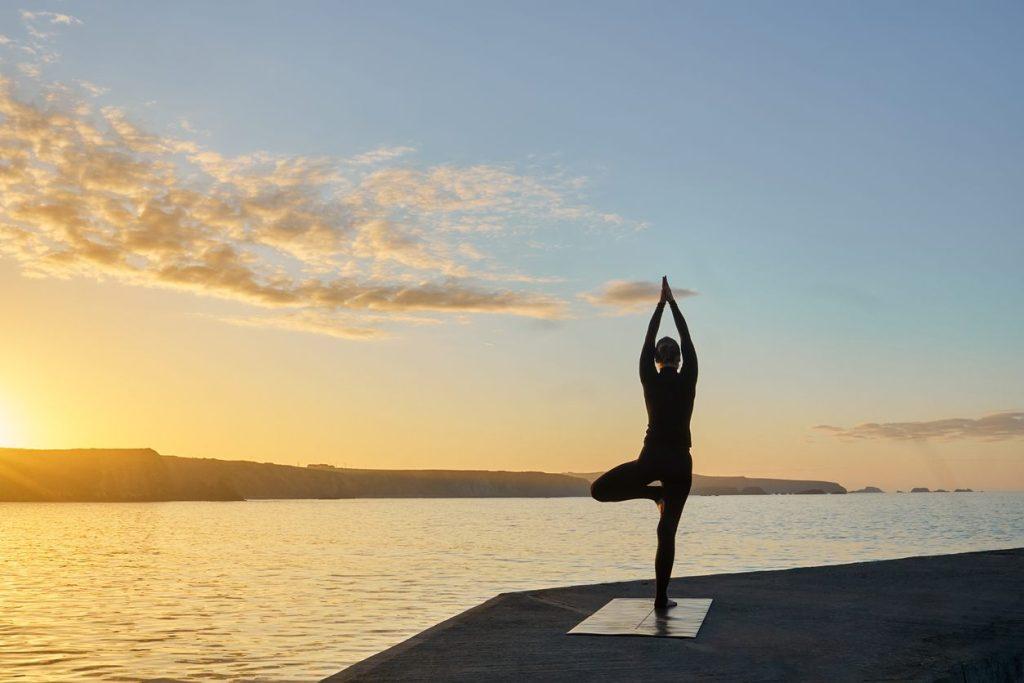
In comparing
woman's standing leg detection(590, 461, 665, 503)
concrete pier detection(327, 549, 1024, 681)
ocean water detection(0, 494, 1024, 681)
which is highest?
woman's standing leg detection(590, 461, 665, 503)

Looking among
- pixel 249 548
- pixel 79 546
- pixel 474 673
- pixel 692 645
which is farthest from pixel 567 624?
pixel 79 546

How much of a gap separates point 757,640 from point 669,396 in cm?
248

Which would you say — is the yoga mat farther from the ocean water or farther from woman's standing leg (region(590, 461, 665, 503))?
the ocean water

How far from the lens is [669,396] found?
9.24 metres

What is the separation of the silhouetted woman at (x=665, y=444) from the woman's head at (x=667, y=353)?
0.4 inches

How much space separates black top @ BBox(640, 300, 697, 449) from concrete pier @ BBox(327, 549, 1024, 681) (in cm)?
192

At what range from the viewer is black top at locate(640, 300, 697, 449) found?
9.22 metres

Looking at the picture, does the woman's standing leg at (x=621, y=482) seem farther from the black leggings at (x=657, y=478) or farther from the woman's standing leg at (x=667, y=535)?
the woman's standing leg at (x=667, y=535)

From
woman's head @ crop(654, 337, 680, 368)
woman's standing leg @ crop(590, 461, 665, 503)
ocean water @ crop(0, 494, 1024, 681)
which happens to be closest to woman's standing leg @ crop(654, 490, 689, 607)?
woman's standing leg @ crop(590, 461, 665, 503)

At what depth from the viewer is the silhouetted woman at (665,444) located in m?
9.20

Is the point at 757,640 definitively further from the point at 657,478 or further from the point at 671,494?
the point at 657,478

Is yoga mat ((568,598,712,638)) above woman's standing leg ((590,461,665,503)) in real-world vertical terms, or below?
below

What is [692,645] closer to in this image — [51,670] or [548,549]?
[51,670]

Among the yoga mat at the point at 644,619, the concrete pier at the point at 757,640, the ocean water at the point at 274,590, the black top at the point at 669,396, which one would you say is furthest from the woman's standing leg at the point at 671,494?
the ocean water at the point at 274,590
